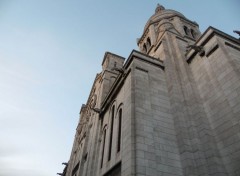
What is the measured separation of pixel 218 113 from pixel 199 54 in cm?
430

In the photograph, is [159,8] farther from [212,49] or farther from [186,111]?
[186,111]

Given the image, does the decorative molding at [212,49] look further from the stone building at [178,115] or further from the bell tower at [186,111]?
the bell tower at [186,111]

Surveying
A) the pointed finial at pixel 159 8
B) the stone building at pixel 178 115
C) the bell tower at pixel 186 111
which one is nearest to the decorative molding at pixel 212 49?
the stone building at pixel 178 115

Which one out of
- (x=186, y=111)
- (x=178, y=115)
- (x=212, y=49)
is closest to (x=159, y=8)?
(x=212, y=49)

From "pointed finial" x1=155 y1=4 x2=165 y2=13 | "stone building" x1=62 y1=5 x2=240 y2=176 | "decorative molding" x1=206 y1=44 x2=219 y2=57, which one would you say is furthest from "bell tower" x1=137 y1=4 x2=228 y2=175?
"pointed finial" x1=155 y1=4 x2=165 y2=13

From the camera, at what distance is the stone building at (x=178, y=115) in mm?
8133

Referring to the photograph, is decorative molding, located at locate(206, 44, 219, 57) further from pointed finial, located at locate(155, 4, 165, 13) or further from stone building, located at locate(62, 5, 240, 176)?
pointed finial, located at locate(155, 4, 165, 13)

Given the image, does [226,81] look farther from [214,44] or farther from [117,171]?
[117,171]

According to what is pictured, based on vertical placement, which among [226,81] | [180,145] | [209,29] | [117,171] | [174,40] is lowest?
[117,171]

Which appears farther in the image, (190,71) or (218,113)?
(190,71)

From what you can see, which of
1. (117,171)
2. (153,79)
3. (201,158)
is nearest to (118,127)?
(117,171)

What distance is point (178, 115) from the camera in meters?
10.2

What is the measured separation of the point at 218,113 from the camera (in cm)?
917

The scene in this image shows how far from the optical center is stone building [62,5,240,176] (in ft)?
26.7
